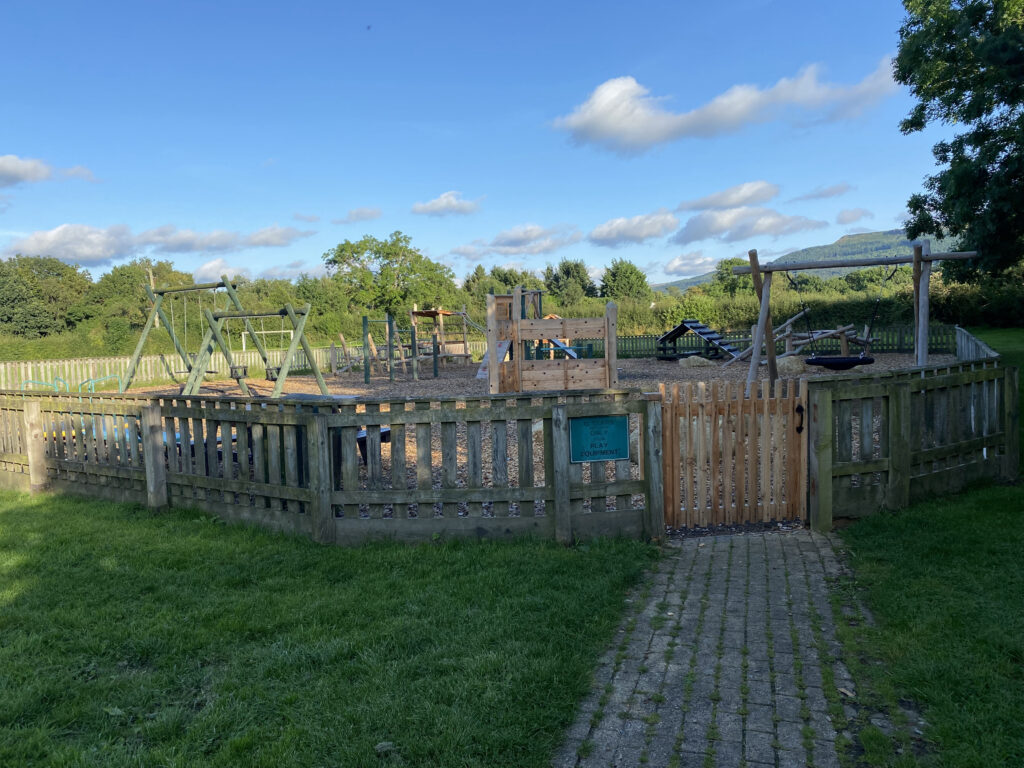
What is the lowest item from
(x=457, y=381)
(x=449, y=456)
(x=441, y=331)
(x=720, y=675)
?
(x=720, y=675)

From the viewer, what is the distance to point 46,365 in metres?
25.6

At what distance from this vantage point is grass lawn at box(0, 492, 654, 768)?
2990 millimetres

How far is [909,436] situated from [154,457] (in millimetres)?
6955

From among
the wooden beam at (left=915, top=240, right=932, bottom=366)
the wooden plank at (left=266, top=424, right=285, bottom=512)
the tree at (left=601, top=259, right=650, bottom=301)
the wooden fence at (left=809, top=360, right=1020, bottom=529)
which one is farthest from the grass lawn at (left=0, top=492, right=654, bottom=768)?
the tree at (left=601, top=259, right=650, bottom=301)

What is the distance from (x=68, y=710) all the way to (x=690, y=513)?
4.58m

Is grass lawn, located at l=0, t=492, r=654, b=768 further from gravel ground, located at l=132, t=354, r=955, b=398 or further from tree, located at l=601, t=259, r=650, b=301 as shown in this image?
tree, located at l=601, t=259, r=650, b=301

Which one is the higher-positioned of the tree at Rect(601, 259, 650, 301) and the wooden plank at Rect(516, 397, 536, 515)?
the tree at Rect(601, 259, 650, 301)

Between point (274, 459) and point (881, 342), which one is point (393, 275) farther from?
point (274, 459)

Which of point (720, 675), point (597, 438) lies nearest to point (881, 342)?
point (597, 438)

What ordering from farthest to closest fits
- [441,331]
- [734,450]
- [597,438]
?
[441,331] → [734,450] → [597,438]

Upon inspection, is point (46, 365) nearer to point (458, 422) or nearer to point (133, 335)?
point (133, 335)

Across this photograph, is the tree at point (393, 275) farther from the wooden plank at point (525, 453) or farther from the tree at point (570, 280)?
the wooden plank at point (525, 453)

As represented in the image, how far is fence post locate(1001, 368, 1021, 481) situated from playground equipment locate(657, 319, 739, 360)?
19.3m

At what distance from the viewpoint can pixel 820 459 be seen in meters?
6.18
